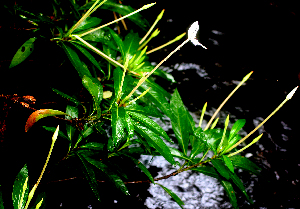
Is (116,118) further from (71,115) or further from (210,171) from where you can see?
(210,171)

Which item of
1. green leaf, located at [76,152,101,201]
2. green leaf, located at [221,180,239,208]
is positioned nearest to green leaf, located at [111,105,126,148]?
green leaf, located at [76,152,101,201]

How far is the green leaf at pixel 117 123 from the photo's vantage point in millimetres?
688

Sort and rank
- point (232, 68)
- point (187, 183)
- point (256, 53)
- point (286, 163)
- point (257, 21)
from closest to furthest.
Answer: point (187, 183)
point (286, 163)
point (232, 68)
point (256, 53)
point (257, 21)

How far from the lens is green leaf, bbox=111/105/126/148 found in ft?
2.26

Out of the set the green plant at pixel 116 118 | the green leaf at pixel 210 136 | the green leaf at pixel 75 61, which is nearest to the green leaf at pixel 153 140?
the green plant at pixel 116 118

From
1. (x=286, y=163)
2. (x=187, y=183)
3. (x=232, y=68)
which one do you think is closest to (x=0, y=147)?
(x=187, y=183)

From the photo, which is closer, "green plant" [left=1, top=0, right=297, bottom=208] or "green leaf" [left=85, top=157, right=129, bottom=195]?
"green plant" [left=1, top=0, right=297, bottom=208]

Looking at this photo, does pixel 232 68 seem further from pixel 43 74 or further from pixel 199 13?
pixel 43 74

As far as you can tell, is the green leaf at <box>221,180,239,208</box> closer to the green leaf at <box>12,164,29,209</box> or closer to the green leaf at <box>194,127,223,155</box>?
the green leaf at <box>194,127,223,155</box>

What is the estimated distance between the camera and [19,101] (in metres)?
0.87

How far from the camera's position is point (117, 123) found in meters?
0.71

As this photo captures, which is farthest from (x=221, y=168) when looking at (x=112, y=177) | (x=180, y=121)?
(x=112, y=177)

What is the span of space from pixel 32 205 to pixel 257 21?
11.7 ft

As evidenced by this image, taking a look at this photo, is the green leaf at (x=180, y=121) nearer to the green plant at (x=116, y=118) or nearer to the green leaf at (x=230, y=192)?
the green plant at (x=116, y=118)
